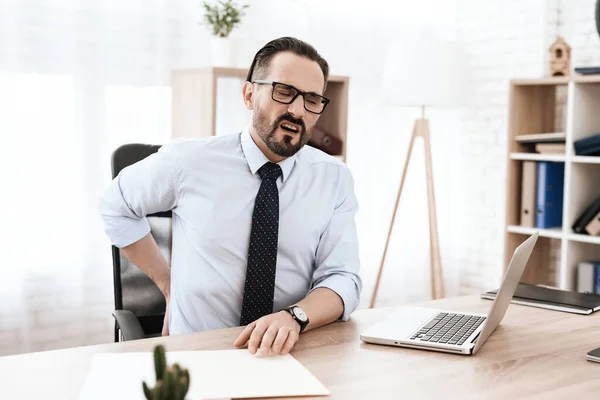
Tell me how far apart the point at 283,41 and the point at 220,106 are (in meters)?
1.75

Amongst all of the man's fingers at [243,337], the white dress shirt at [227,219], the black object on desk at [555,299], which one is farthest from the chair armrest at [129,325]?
the black object on desk at [555,299]

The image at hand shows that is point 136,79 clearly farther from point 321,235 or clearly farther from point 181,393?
point 181,393

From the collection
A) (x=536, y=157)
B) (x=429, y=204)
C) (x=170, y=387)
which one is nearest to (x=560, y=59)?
(x=536, y=157)

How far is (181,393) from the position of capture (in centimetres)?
73

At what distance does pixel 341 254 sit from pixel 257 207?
0.25 m

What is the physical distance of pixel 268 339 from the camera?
1485mm

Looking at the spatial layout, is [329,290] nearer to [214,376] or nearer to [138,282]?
[214,376]

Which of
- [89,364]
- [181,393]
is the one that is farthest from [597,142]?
[181,393]

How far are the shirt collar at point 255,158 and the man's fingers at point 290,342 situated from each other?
0.55 meters

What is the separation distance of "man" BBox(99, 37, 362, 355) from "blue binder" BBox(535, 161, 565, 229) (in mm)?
1976

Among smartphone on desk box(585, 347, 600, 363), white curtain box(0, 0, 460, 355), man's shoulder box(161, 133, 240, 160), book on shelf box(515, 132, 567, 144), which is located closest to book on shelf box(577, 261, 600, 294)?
book on shelf box(515, 132, 567, 144)

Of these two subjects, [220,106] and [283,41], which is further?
[220,106]

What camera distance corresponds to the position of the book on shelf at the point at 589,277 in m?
3.59

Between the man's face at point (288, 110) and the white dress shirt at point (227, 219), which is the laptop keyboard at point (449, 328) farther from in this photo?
the man's face at point (288, 110)
